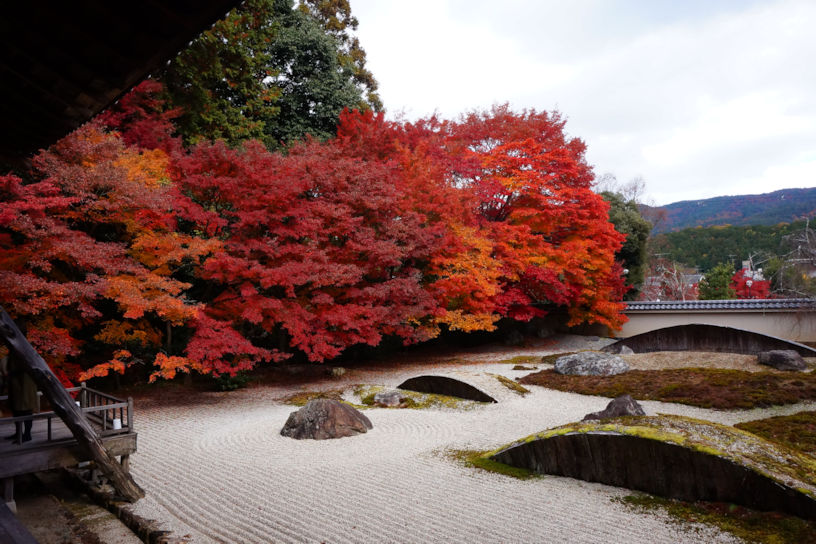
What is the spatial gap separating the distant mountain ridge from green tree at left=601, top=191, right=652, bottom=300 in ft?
89.2

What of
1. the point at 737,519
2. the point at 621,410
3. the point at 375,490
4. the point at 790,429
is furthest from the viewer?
the point at 621,410

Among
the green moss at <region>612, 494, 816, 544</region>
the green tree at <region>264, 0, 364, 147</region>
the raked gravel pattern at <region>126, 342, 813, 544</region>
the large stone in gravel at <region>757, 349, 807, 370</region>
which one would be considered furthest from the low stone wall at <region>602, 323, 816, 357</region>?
the green tree at <region>264, 0, 364, 147</region>

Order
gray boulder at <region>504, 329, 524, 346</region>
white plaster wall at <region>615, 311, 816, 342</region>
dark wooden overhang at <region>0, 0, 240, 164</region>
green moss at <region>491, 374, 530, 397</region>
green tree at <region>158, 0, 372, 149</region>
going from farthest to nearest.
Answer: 1. gray boulder at <region>504, 329, 524, 346</region>
2. white plaster wall at <region>615, 311, 816, 342</region>
3. green tree at <region>158, 0, 372, 149</region>
4. green moss at <region>491, 374, 530, 397</region>
5. dark wooden overhang at <region>0, 0, 240, 164</region>

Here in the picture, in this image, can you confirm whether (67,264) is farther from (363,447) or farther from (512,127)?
(512,127)

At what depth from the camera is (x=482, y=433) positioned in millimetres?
7691

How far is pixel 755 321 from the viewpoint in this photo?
18.5m

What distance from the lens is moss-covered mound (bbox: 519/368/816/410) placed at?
923cm

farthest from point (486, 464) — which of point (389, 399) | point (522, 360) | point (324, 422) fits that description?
point (522, 360)

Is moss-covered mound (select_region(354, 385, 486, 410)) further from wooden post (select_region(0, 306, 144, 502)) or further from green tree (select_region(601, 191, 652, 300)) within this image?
green tree (select_region(601, 191, 652, 300))

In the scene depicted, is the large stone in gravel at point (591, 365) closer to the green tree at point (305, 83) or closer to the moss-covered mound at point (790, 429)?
the moss-covered mound at point (790, 429)

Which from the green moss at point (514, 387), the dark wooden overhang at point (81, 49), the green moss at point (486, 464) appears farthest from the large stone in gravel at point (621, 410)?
the dark wooden overhang at point (81, 49)

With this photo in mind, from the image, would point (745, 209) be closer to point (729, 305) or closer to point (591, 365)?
point (729, 305)

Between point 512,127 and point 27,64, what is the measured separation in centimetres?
1907

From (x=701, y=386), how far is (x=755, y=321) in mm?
10797
